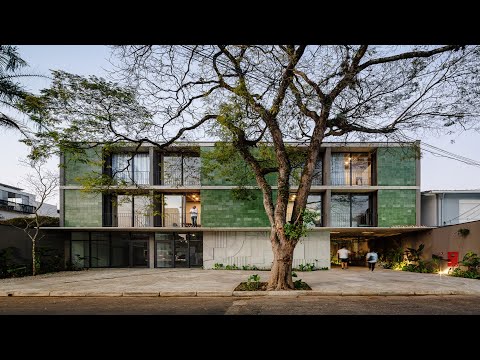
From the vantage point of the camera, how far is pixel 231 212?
64.3 ft

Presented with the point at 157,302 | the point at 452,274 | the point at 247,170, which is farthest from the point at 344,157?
the point at 157,302

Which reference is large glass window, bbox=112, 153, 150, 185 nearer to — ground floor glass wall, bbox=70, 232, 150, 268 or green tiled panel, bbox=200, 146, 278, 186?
ground floor glass wall, bbox=70, 232, 150, 268

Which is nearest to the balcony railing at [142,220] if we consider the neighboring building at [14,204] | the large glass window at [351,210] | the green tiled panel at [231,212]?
the green tiled panel at [231,212]

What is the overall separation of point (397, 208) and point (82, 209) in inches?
768

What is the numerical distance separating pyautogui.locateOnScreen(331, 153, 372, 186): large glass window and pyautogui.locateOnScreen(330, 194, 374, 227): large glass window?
3.24 ft

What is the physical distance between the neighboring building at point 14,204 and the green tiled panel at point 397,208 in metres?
29.9

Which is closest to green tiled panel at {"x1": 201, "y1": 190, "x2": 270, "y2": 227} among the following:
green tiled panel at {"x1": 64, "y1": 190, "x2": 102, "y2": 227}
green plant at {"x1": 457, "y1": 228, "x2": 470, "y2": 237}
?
green tiled panel at {"x1": 64, "y1": 190, "x2": 102, "y2": 227}

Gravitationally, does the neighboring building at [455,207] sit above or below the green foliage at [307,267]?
above

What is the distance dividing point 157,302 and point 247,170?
11.2m

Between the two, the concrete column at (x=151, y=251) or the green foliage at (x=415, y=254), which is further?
the concrete column at (x=151, y=251)

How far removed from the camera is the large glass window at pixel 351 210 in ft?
67.2

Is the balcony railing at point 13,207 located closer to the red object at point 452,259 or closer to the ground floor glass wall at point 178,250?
the ground floor glass wall at point 178,250
